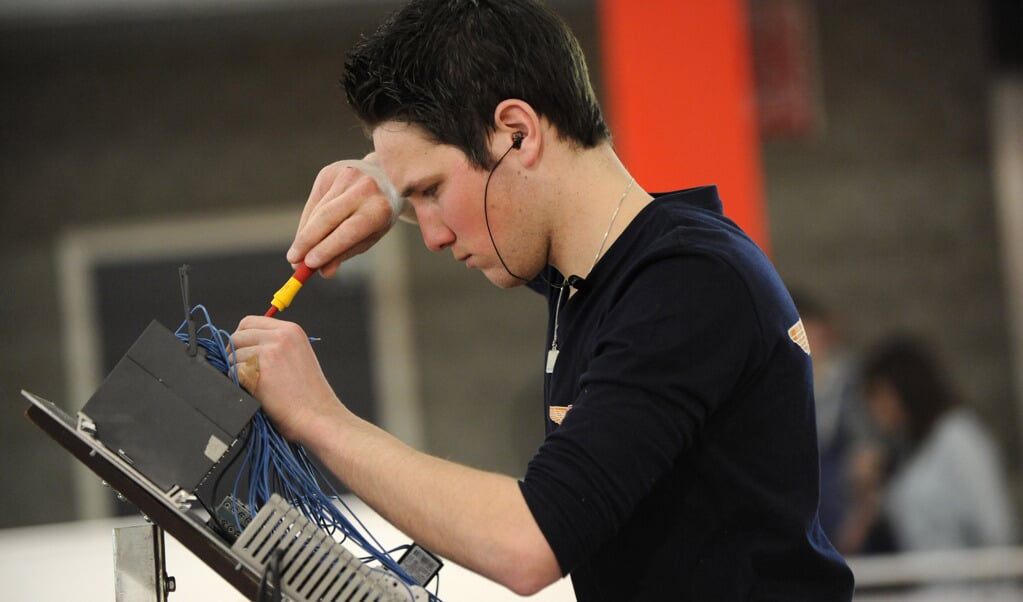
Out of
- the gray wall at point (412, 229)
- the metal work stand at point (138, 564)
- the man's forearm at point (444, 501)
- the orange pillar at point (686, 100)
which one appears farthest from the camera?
the gray wall at point (412, 229)

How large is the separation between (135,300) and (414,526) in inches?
180

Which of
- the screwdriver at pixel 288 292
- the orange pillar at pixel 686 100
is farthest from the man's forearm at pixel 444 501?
the orange pillar at pixel 686 100

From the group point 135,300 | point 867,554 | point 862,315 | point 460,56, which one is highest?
point 460,56

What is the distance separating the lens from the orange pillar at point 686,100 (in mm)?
2969

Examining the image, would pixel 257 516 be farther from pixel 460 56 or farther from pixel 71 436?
pixel 460 56

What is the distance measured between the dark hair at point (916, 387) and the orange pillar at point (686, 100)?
3.44 feet

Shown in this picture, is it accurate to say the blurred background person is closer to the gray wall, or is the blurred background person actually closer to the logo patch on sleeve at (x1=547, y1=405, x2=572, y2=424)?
the gray wall

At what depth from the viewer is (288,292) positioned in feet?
3.84

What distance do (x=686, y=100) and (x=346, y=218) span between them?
74.4 inches

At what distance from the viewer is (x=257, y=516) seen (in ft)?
3.28

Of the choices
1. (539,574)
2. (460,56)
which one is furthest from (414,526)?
(460,56)

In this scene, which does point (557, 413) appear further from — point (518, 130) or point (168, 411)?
point (168, 411)

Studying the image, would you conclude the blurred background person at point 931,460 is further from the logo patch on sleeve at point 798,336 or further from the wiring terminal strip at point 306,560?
the wiring terminal strip at point 306,560

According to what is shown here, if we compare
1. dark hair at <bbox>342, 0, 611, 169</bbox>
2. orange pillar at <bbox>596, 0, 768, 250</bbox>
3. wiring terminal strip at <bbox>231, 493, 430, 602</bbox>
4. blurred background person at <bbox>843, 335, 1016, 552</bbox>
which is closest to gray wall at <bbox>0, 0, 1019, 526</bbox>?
blurred background person at <bbox>843, 335, 1016, 552</bbox>
